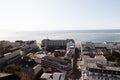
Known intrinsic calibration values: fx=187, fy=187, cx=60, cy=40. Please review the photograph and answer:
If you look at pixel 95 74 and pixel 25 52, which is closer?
pixel 95 74

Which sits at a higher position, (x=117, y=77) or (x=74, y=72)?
(x=117, y=77)

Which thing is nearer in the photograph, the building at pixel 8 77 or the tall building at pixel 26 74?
the tall building at pixel 26 74

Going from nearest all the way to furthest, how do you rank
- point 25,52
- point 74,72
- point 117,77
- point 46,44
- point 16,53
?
1. point 117,77
2. point 74,72
3. point 16,53
4. point 25,52
5. point 46,44

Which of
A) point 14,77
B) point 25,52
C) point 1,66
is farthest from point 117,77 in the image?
point 25,52

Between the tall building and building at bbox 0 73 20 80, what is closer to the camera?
the tall building

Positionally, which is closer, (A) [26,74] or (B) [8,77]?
(A) [26,74]

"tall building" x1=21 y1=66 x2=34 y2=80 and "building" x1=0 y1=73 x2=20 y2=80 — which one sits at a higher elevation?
"tall building" x1=21 y1=66 x2=34 y2=80

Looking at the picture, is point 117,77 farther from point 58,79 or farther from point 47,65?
point 47,65

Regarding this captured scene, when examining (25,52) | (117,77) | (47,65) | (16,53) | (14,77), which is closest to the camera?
(117,77)

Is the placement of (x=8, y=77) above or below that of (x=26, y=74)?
below

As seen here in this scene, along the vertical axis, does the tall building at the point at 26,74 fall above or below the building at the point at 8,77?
above
